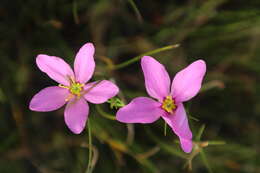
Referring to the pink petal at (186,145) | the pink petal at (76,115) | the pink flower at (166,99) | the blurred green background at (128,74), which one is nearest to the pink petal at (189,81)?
the pink flower at (166,99)

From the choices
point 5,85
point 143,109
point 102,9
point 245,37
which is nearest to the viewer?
point 143,109

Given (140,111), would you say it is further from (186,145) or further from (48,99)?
(48,99)

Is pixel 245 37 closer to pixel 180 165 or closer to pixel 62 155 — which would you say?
pixel 180 165

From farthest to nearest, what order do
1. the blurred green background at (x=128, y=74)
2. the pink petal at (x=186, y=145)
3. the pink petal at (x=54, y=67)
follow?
the blurred green background at (x=128, y=74), the pink petal at (x=54, y=67), the pink petal at (x=186, y=145)

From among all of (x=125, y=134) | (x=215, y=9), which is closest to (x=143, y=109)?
(x=125, y=134)

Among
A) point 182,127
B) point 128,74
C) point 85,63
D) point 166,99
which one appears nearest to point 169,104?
point 166,99

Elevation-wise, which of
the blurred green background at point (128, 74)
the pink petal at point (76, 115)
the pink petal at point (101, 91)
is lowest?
the blurred green background at point (128, 74)

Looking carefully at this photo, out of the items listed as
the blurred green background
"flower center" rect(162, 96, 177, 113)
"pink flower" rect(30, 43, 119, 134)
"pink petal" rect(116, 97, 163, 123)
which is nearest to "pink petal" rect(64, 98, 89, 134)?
"pink flower" rect(30, 43, 119, 134)

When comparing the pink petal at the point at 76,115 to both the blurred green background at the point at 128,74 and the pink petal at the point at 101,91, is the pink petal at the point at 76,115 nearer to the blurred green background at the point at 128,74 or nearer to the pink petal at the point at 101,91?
the pink petal at the point at 101,91
